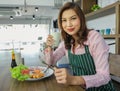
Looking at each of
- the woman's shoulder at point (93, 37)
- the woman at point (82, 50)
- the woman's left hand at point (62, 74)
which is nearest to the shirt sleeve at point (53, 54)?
the woman at point (82, 50)

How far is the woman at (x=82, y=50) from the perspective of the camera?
3.06 feet

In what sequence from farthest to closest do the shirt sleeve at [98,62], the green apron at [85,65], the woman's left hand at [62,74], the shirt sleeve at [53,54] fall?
1. the shirt sleeve at [53,54]
2. the green apron at [85,65]
3. the shirt sleeve at [98,62]
4. the woman's left hand at [62,74]

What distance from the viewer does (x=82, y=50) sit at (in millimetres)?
1242

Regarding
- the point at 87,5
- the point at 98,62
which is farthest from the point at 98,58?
the point at 87,5

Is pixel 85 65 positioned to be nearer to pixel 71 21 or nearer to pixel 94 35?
pixel 94 35

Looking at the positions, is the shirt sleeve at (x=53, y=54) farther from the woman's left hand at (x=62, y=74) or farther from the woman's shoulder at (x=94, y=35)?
the woman's left hand at (x=62, y=74)

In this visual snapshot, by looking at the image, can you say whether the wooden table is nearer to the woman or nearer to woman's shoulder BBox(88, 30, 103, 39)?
the woman

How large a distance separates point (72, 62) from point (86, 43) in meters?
0.26

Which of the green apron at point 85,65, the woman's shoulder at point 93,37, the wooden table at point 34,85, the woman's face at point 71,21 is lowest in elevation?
the wooden table at point 34,85

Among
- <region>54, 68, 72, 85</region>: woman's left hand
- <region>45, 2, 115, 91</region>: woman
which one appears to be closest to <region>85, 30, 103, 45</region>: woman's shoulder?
<region>45, 2, 115, 91</region>: woman

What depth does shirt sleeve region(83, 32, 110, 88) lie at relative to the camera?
0.93 metres

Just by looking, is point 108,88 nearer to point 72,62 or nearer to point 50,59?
point 72,62

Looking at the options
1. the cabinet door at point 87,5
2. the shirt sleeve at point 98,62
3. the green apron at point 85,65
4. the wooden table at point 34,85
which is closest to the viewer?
the shirt sleeve at point 98,62

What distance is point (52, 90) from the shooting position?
3.51 ft
